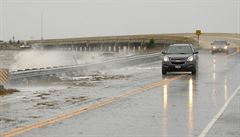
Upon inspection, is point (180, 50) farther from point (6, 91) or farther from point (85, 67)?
point (6, 91)

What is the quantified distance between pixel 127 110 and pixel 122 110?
0.14 metres

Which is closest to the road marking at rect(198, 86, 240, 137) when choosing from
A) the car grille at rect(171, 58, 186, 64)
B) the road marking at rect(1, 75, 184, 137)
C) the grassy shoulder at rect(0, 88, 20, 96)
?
the road marking at rect(1, 75, 184, 137)

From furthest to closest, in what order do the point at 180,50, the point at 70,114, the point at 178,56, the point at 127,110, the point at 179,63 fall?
the point at 180,50 → the point at 178,56 → the point at 179,63 → the point at 127,110 → the point at 70,114

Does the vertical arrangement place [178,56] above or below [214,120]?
above

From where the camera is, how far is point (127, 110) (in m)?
15.3

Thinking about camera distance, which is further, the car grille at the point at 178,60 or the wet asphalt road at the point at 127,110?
the car grille at the point at 178,60

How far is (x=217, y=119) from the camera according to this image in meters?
13.5

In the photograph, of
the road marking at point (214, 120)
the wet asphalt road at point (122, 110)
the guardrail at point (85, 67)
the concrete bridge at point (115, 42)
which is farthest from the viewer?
the concrete bridge at point (115, 42)

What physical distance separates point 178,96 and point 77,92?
406cm

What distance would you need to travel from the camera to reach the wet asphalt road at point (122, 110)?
1183 centimetres

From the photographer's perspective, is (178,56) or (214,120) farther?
(178,56)

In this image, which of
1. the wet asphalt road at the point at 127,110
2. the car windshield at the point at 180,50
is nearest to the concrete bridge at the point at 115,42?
the car windshield at the point at 180,50

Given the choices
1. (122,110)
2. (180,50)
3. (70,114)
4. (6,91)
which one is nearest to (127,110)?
(122,110)

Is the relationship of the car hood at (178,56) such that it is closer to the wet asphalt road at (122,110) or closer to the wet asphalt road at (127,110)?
the wet asphalt road at (122,110)
